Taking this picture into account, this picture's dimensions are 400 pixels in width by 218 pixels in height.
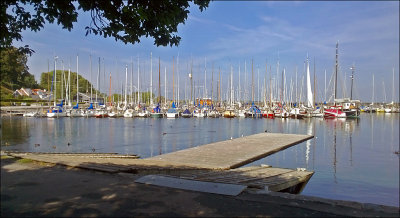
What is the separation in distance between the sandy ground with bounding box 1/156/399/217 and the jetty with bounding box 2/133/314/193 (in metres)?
0.80

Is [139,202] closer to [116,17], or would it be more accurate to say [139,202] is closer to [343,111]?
[116,17]

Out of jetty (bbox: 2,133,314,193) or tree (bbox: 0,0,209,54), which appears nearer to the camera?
tree (bbox: 0,0,209,54)

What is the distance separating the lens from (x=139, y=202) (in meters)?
6.48

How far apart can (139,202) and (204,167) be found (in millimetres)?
7220

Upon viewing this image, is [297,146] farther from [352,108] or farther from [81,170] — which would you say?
[352,108]

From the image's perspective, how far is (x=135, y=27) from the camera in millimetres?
6191

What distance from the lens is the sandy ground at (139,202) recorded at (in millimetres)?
5891

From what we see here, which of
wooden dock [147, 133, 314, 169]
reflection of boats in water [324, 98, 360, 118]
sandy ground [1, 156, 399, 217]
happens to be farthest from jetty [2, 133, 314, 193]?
reflection of boats in water [324, 98, 360, 118]

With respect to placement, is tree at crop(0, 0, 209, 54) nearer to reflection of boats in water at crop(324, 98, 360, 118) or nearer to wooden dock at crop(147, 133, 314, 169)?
wooden dock at crop(147, 133, 314, 169)

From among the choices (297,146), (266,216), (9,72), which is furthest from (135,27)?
(297,146)

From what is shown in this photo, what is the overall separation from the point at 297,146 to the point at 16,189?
870 inches

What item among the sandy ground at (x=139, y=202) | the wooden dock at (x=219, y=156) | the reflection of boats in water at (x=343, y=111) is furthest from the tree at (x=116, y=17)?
the reflection of boats in water at (x=343, y=111)

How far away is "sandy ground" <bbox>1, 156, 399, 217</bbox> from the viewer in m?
5.89

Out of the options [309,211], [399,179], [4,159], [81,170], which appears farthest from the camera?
[399,179]
